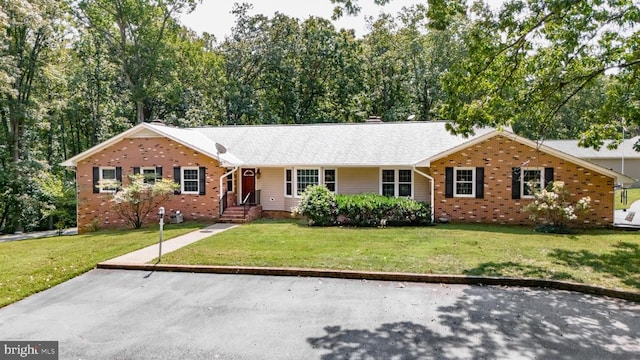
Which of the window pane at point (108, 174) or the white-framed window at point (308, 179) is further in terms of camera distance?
the white-framed window at point (308, 179)

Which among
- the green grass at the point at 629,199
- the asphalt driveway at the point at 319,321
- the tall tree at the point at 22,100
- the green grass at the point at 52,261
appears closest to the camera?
the asphalt driveway at the point at 319,321

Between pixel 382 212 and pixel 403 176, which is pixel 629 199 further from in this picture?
pixel 382 212

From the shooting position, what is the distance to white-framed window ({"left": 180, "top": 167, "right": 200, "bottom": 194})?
18.0 meters

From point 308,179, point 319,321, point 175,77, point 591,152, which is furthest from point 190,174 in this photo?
point 591,152

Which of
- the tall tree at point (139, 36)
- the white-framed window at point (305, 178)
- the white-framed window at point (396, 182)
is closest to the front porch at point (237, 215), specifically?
the white-framed window at point (305, 178)

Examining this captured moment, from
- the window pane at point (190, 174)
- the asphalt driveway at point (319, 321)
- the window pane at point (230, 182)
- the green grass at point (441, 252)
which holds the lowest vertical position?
the asphalt driveway at point (319, 321)

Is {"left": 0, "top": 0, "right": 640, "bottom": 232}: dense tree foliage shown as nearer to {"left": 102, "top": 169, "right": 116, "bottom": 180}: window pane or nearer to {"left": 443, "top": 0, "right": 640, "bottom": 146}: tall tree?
{"left": 102, "top": 169, "right": 116, "bottom": 180}: window pane

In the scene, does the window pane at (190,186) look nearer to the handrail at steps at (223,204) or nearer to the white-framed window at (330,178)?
the handrail at steps at (223,204)

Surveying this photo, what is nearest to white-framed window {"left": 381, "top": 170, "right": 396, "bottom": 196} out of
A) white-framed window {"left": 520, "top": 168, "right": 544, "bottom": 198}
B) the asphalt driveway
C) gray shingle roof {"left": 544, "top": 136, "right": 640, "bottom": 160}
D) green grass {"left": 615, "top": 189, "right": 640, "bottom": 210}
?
white-framed window {"left": 520, "top": 168, "right": 544, "bottom": 198}

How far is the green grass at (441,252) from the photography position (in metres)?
8.76

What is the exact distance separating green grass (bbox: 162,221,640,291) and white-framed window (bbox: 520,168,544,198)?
1.90 m

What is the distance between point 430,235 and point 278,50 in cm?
2445

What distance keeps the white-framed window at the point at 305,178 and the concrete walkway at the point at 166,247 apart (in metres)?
4.05

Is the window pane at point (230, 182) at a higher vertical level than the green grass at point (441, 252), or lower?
higher
